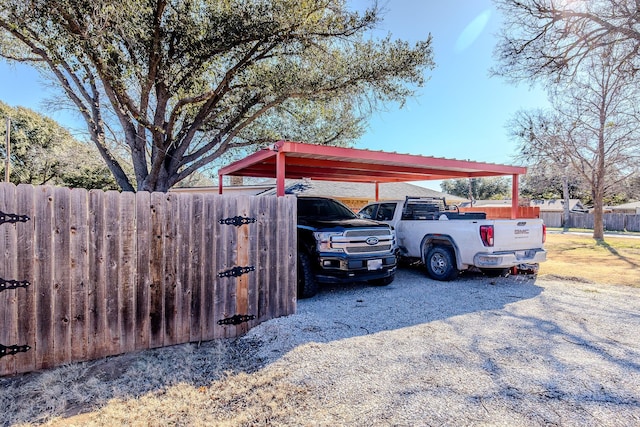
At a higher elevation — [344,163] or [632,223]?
[344,163]

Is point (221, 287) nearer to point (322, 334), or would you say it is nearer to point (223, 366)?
point (223, 366)

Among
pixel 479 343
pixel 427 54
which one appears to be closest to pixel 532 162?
pixel 427 54

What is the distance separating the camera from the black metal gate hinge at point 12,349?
3268 millimetres

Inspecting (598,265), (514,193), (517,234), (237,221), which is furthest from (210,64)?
(598,265)

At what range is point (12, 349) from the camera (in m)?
3.30

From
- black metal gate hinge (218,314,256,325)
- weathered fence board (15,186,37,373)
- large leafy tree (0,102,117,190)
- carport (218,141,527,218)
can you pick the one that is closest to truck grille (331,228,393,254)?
carport (218,141,527,218)

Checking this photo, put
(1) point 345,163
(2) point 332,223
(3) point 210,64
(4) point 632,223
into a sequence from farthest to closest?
(4) point 632,223, (3) point 210,64, (1) point 345,163, (2) point 332,223

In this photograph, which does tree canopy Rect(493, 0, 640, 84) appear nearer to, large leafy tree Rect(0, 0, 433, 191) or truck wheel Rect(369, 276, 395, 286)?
large leafy tree Rect(0, 0, 433, 191)

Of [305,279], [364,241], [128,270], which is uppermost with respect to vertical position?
[364,241]

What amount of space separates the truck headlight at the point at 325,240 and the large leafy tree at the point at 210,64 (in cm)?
453

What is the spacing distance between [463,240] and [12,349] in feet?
22.8

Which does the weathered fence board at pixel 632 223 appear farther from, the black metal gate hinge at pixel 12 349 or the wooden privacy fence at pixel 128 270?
the black metal gate hinge at pixel 12 349

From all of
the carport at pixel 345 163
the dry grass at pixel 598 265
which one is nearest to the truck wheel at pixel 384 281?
the carport at pixel 345 163

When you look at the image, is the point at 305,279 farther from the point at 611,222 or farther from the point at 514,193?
the point at 611,222
